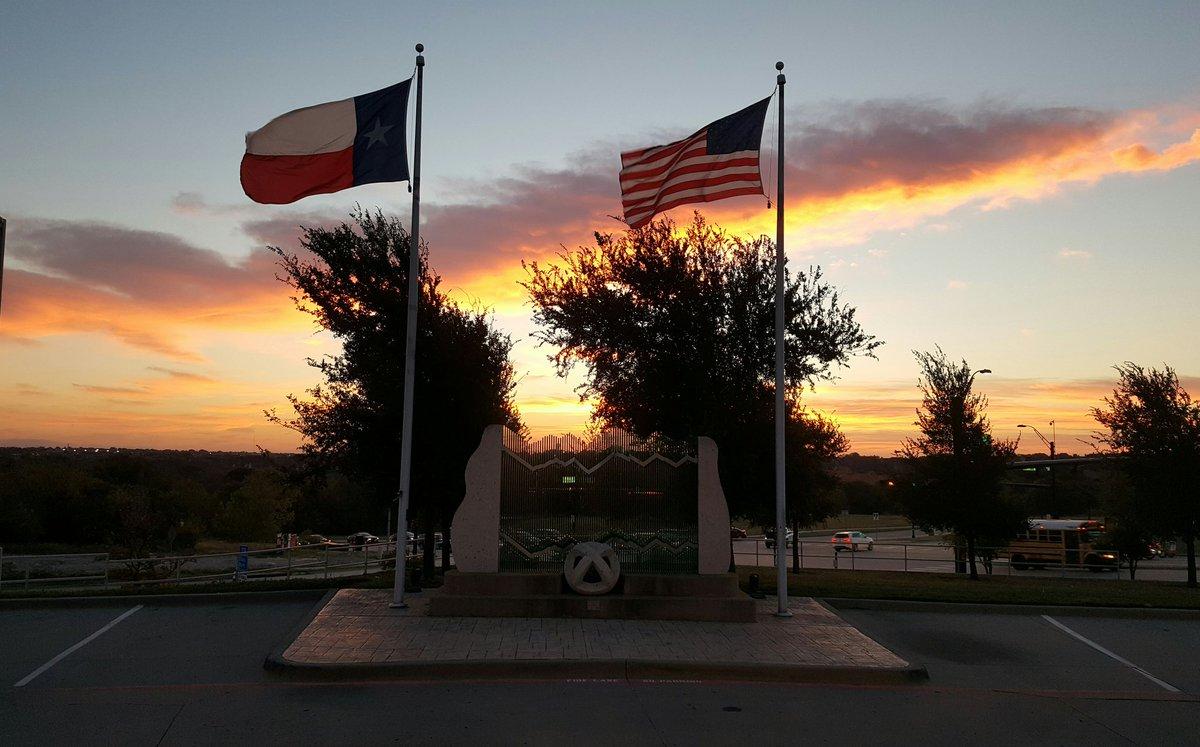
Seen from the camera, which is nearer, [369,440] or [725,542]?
[725,542]

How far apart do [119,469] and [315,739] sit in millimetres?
73421

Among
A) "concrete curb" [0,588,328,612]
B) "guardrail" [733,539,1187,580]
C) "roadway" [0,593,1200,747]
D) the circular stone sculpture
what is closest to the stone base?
the circular stone sculpture

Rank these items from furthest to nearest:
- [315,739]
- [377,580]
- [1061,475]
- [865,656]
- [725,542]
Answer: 1. [1061,475]
2. [377,580]
3. [725,542]
4. [865,656]
5. [315,739]

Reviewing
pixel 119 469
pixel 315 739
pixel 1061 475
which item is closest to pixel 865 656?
pixel 315 739

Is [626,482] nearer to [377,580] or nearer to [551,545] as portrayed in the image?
[551,545]

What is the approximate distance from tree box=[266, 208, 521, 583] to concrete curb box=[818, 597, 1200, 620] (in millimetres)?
8324

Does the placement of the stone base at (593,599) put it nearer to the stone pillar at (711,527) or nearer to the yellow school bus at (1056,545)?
the stone pillar at (711,527)

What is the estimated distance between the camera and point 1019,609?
15602mm

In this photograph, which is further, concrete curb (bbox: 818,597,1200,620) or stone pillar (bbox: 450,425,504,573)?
concrete curb (bbox: 818,597,1200,620)

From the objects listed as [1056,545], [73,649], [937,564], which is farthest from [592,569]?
[1056,545]

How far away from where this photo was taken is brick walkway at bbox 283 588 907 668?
11.3 meters

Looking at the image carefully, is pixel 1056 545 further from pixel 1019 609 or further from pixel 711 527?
pixel 711 527

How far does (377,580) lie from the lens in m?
18.6

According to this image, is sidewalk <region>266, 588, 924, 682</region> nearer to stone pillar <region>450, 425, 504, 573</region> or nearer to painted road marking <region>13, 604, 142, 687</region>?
stone pillar <region>450, 425, 504, 573</region>
